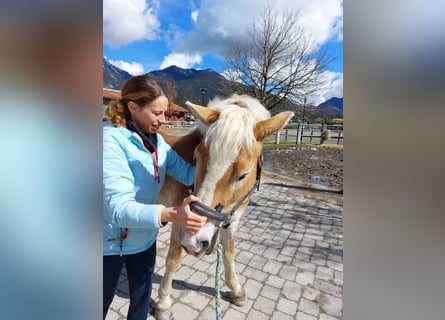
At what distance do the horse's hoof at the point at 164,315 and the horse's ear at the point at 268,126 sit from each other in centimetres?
171

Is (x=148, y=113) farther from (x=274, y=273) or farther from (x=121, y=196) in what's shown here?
(x=274, y=273)

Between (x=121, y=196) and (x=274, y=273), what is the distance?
2123mm

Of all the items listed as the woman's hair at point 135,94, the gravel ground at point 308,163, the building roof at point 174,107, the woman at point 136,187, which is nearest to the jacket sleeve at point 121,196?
the woman at point 136,187

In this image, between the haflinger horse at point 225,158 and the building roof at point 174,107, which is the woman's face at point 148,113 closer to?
the haflinger horse at point 225,158

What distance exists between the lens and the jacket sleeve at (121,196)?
2.75ft

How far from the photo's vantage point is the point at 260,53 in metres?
3.20

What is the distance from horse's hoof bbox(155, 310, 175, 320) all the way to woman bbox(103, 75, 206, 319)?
0.54 m

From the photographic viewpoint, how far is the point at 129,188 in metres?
0.93

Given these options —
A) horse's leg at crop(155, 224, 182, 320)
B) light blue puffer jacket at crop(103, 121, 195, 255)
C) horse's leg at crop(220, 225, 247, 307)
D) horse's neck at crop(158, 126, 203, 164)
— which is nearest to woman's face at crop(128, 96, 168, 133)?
light blue puffer jacket at crop(103, 121, 195, 255)

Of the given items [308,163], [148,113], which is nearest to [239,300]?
[148,113]
